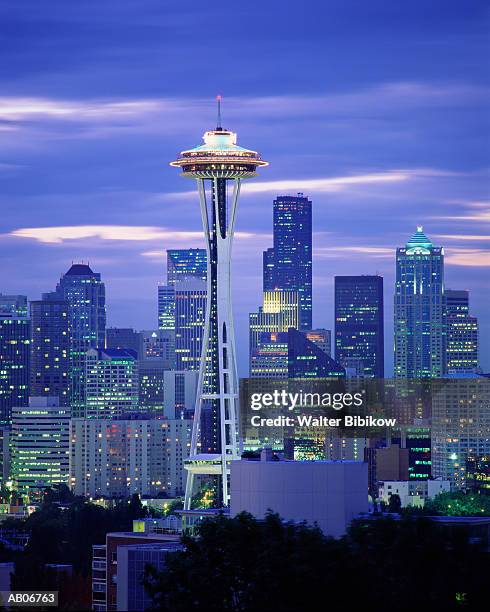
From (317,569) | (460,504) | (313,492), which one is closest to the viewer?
(317,569)

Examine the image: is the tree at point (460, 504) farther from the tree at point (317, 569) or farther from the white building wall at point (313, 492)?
the tree at point (317, 569)

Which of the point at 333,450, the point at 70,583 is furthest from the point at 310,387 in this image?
the point at 70,583

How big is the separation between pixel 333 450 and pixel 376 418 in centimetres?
582

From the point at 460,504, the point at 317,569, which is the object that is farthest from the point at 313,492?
the point at 460,504

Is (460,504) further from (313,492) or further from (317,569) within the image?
(317,569)

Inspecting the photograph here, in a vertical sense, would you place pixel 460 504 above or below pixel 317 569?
above

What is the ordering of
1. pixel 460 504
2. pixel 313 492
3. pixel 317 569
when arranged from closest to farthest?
pixel 317 569 → pixel 313 492 → pixel 460 504

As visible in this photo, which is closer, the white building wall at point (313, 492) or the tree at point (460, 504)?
the white building wall at point (313, 492)

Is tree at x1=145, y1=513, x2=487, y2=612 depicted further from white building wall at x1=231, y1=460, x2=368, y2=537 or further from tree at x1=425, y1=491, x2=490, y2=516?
tree at x1=425, y1=491, x2=490, y2=516

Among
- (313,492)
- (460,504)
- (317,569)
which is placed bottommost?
(317,569)

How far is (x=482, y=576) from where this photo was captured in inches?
2857

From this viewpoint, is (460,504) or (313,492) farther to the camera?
(460,504)

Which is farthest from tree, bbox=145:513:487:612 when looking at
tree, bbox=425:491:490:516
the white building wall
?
tree, bbox=425:491:490:516

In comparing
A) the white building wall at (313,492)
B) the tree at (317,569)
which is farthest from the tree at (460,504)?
the tree at (317,569)
